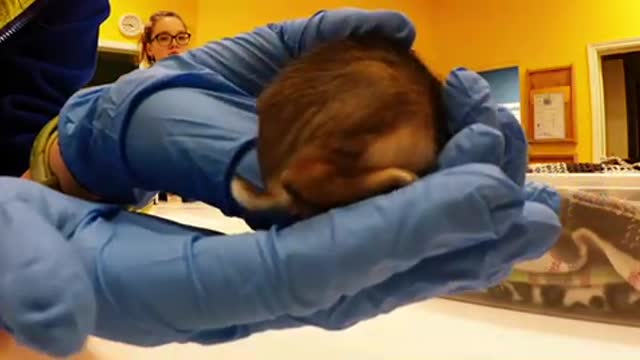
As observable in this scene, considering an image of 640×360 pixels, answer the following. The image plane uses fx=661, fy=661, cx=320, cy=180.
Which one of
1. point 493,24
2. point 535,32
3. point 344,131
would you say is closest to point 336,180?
point 344,131

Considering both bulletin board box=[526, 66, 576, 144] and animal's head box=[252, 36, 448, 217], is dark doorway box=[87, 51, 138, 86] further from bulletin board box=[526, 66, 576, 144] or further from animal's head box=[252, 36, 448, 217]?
animal's head box=[252, 36, 448, 217]

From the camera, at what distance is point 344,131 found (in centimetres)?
27

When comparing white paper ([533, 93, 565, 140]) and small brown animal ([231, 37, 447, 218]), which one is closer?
small brown animal ([231, 37, 447, 218])

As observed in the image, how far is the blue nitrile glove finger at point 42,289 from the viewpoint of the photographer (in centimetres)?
24

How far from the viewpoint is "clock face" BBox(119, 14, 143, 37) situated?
8.52ft

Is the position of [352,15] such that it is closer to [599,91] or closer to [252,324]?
[252,324]

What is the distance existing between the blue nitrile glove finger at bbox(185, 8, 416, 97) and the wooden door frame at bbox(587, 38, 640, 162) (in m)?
2.73

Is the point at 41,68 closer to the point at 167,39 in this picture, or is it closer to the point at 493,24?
the point at 167,39

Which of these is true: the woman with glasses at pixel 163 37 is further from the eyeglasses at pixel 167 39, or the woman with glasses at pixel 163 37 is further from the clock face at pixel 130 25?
the clock face at pixel 130 25

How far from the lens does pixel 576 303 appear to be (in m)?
0.62

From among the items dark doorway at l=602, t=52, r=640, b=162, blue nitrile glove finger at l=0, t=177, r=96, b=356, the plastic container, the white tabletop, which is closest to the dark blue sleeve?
the white tabletop

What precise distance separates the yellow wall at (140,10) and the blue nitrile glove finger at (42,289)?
2444 millimetres

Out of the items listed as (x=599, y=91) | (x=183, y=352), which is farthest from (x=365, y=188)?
(x=599, y=91)

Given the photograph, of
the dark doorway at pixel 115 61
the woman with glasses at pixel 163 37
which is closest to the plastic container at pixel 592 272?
the woman with glasses at pixel 163 37
